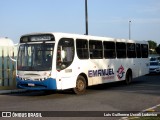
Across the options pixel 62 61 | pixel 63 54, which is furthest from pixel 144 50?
pixel 62 61

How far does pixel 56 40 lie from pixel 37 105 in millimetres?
3615

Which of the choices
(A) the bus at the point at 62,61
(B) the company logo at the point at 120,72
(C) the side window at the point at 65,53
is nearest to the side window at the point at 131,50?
(B) the company logo at the point at 120,72

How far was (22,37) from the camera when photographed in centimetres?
1742

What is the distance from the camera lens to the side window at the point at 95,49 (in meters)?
19.2

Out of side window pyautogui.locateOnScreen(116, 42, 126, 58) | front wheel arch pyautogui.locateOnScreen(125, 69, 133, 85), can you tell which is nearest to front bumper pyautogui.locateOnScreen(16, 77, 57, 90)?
side window pyautogui.locateOnScreen(116, 42, 126, 58)

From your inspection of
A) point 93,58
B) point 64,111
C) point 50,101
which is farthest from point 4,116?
point 93,58

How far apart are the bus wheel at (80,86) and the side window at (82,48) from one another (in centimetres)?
108

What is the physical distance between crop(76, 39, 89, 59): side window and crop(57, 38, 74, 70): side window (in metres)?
0.57

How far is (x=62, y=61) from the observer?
54.2 feet

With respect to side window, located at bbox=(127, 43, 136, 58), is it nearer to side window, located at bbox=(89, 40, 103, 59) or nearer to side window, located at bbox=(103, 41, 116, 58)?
side window, located at bbox=(103, 41, 116, 58)

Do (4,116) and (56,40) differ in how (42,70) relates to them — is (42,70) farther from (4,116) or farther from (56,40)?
(4,116)

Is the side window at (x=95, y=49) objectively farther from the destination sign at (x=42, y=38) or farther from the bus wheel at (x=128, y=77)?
the bus wheel at (x=128, y=77)

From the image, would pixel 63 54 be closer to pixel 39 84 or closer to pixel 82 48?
pixel 39 84

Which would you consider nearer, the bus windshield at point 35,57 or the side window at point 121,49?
the bus windshield at point 35,57
